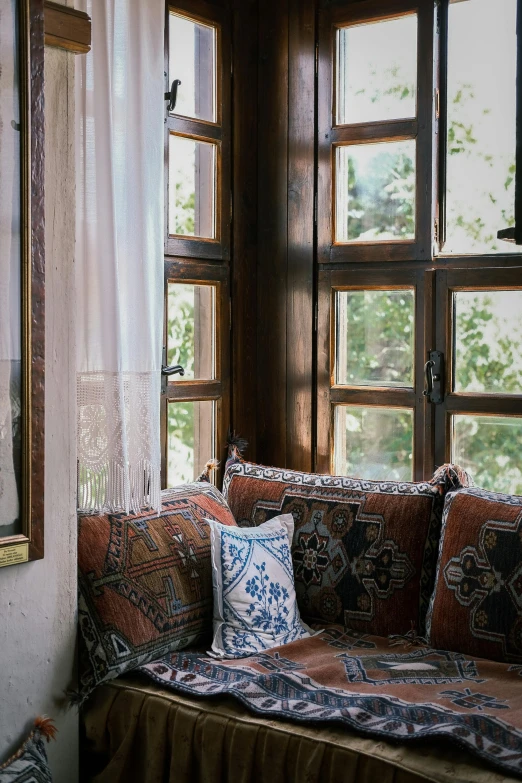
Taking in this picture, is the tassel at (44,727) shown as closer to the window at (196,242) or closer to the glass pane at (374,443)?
the window at (196,242)

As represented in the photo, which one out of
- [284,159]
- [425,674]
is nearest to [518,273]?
[284,159]

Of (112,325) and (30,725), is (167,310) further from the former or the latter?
(30,725)

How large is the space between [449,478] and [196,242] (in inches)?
44.4

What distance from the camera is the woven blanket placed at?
6.91ft

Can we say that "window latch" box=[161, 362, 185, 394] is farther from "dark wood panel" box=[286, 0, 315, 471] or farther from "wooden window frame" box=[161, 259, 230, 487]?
"dark wood panel" box=[286, 0, 315, 471]

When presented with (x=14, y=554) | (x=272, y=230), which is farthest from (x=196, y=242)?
(x=14, y=554)

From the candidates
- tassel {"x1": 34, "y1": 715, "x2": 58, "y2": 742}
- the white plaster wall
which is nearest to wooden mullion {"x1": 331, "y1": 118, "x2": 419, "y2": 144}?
the white plaster wall

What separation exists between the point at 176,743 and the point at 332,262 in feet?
5.49

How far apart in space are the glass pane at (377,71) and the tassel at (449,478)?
1.15 meters

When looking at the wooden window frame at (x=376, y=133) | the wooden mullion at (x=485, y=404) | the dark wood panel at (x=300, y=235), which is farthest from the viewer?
the dark wood panel at (x=300, y=235)

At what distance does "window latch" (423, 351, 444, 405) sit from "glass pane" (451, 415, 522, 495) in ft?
0.30

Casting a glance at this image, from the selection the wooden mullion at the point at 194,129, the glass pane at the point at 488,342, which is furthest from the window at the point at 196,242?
the glass pane at the point at 488,342

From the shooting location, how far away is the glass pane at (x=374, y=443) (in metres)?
3.19

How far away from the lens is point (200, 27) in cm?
326
